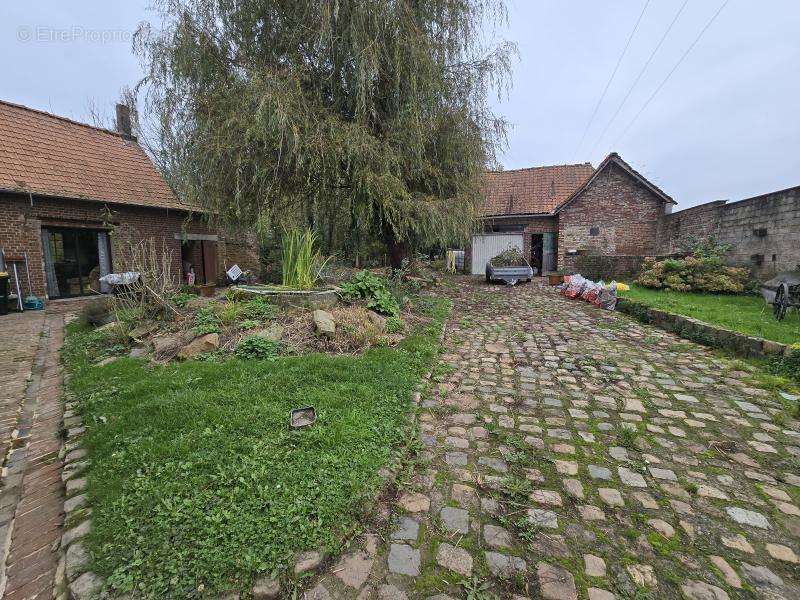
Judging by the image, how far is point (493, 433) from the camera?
119 inches

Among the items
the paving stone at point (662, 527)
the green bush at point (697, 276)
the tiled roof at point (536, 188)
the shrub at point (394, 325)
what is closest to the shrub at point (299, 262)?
the shrub at point (394, 325)

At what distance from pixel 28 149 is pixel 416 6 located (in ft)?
35.9

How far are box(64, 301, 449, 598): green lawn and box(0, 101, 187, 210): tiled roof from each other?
886 cm

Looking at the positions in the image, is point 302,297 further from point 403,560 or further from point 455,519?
point 403,560

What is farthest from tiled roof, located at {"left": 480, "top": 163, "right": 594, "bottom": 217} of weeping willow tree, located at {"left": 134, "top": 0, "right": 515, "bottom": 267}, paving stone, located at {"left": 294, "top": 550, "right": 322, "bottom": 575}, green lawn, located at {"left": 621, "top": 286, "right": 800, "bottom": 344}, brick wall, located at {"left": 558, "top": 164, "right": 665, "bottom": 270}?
paving stone, located at {"left": 294, "top": 550, "right": 322, "bottom": 575}

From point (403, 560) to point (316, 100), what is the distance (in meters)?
7.51

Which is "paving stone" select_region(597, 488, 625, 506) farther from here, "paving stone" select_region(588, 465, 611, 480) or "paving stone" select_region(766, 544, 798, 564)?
"paving stone" select_region(766, 544, 798, 564)

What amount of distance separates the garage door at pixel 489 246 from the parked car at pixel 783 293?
10.6 m

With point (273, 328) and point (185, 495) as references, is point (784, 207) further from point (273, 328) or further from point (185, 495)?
point (185, 495)

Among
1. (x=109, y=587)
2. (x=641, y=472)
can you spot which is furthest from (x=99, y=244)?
(x=641, y=472)

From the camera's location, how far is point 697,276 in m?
9.00

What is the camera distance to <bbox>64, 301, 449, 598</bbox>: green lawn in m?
1.76

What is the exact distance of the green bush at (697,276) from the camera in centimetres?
840

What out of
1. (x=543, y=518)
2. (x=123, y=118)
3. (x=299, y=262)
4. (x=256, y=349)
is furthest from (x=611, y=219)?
(x=123, y=118)
